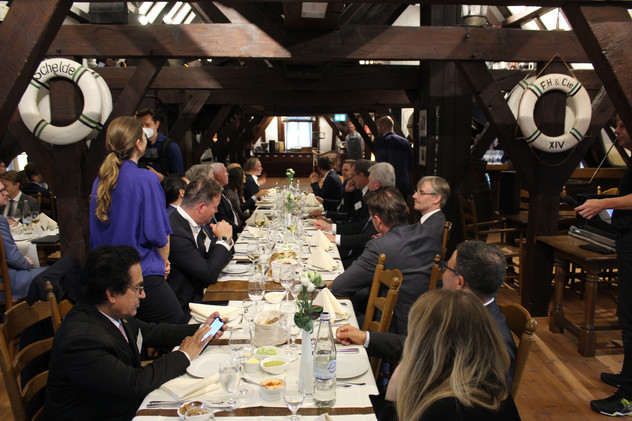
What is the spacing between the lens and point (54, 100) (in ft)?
14.0

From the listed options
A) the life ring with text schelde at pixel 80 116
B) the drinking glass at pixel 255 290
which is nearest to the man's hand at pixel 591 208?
the drinking glass at pixel 255 290

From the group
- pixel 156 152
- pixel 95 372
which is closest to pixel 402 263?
pixel 95 372

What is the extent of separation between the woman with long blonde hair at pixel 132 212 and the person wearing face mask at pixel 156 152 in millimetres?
2923

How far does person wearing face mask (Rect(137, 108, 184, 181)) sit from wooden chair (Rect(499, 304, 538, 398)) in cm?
447

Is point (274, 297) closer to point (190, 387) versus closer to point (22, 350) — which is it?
point (190, 387)

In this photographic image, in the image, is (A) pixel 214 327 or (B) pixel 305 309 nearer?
(B) pixel 305 309

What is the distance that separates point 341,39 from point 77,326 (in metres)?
3.65

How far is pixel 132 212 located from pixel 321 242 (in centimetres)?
164

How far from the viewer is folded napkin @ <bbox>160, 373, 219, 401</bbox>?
179cm

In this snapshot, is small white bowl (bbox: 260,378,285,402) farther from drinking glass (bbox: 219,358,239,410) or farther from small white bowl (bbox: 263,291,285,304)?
small white bowl (bbox: 263,291,285,304)

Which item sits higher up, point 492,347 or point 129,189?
point 129,189

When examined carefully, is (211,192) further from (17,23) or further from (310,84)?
(310,84)

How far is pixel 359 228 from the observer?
495cm

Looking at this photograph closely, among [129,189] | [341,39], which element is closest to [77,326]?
[129,189]
